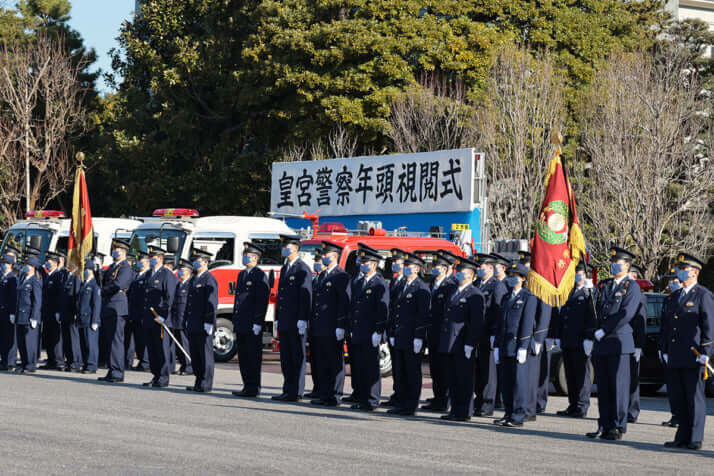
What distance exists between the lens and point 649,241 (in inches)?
1117

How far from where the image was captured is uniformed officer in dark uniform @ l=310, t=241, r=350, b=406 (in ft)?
45.8

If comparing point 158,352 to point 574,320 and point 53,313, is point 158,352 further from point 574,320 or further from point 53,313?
point 574,320

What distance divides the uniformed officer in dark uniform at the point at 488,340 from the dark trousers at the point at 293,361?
2301 mm

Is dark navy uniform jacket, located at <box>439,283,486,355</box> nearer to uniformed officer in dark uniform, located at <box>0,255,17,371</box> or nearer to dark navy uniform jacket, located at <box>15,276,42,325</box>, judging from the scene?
dark navy uniform jacket, located at <box>15,276,42,325</box>

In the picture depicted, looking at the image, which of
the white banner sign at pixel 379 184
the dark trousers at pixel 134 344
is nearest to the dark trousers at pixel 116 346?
the dark trousers at pixel 134 344

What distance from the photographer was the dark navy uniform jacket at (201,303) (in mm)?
14898

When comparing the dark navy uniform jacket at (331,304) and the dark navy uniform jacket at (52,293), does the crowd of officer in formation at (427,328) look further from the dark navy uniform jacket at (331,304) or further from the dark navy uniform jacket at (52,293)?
the dark navy uniform jacket at (52,293)

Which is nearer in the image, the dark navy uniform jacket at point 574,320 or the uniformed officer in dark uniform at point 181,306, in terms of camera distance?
the dark navy uniform jacket at point 574,320

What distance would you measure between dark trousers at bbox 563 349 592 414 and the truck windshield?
12713 mm

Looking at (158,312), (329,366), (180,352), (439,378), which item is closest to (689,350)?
(439,378)

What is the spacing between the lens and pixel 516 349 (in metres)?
12.2

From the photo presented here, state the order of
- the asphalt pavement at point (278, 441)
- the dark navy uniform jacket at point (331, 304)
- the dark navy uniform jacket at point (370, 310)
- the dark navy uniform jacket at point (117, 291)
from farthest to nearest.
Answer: the dark navy uniform jacket at point (117, 291) < the dark navy uniform jacket at point (331, 304) < the dark navy uniform jacket at point (370, 310) < the asphalt pavement at point (278, 441)

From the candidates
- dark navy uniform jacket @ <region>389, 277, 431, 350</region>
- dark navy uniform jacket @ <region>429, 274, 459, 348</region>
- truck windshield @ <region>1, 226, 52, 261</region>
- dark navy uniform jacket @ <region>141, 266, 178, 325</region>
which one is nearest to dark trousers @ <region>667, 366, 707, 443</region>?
dark navy uniform jacket @ <region>429, 274, 459, 348</region>

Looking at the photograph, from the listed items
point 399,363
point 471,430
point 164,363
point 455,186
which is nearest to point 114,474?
point 471,430
